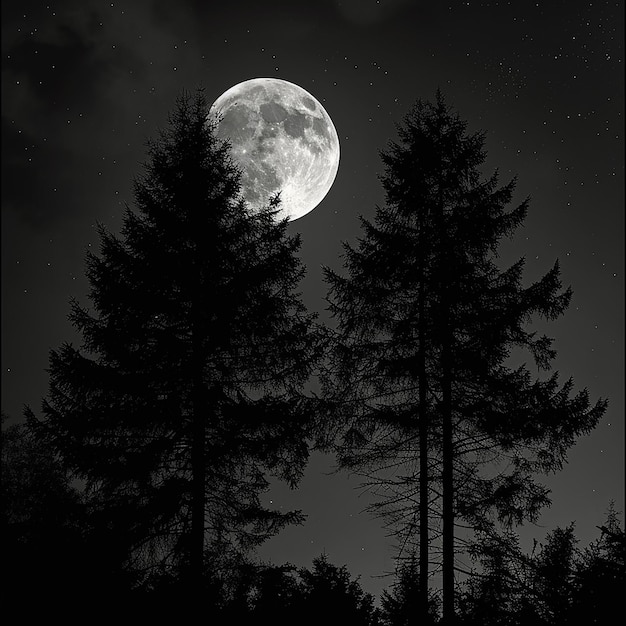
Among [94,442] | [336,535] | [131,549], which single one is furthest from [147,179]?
[336,535]

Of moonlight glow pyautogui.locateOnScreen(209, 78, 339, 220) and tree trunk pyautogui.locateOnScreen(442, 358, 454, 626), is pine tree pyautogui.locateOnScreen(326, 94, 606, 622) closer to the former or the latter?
tree trunk pyautogui.locateOnScreen(442, 358, 454, 626)

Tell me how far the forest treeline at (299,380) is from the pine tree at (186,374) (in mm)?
41

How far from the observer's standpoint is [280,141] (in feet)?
76.6

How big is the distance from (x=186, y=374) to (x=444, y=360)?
5.19 meters

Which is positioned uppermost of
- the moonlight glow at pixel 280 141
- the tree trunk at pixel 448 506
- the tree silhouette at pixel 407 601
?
the moonlight glow at pixel 280 141

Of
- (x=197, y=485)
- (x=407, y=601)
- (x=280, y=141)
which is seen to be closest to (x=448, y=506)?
(x=407, y=601)

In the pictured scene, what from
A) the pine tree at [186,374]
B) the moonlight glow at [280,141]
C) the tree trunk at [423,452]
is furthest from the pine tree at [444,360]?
the moonlight glow at [280,141]

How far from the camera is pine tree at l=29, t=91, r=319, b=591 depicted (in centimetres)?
1047

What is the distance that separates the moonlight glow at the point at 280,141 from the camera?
2234 centimetres

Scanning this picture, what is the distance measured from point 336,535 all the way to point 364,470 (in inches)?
4596

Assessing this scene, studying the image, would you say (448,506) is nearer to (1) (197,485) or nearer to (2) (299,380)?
(2) (299,380)

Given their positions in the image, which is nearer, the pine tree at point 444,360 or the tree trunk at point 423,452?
the tree trunk at point 423,452

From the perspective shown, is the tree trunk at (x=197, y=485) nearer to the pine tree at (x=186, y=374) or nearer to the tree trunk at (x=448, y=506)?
the pine tree at (x=186, y=374)

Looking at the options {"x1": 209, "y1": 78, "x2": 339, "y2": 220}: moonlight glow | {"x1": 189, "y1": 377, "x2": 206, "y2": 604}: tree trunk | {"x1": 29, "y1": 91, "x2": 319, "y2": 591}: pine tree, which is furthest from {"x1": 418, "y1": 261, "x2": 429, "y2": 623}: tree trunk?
{"x1": 209, "y1": 78, "x2": 339, "y2": 220}: moonlight glow
